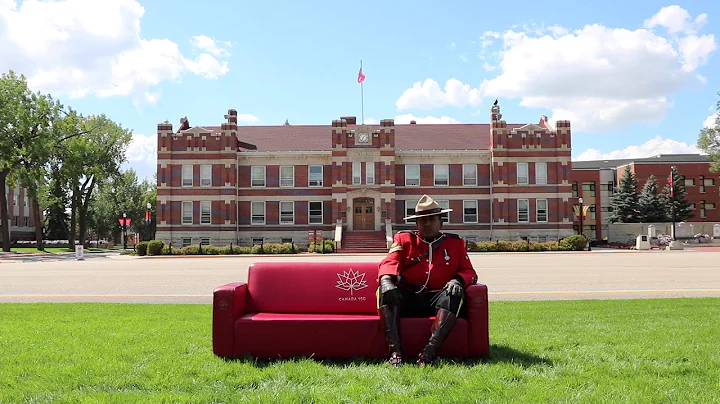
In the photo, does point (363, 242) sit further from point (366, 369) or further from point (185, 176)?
point (366, 369)

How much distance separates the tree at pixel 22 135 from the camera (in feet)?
144

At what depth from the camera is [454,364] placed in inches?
223

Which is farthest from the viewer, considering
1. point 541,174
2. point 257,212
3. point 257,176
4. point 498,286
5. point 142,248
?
point 257,212

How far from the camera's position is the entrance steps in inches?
1689

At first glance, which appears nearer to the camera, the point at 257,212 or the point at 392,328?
the point at 392,328

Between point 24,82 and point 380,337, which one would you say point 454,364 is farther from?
point 24,82

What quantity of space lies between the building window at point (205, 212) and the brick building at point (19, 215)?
151 ft

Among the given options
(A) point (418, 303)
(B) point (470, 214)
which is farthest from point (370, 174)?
(A) point (418, 303)

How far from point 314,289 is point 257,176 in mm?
42340

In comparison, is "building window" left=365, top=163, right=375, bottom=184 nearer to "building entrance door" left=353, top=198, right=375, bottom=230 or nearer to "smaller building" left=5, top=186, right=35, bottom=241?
"building entrance door" left=353, top=198, right=375, bottom=230

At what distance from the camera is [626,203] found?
2482 inches

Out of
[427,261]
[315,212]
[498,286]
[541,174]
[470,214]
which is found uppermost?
[541,174]

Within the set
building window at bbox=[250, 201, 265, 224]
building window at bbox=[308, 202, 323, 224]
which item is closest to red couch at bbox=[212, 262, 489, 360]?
building window at bbox=[308, 202, 323, 224]

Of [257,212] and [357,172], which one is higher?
[357,172]
